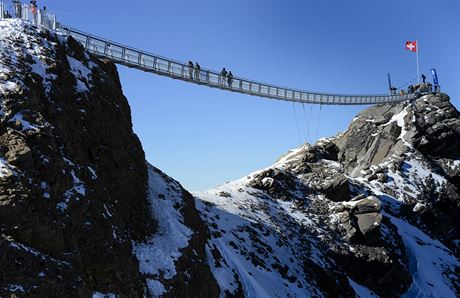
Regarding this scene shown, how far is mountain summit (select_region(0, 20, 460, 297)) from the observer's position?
13.5 metres

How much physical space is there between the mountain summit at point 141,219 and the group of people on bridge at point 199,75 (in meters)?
8.63

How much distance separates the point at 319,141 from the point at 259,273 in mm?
34625

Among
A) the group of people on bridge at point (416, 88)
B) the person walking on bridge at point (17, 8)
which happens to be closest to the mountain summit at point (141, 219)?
the person walking on bridge at point (17, 8)

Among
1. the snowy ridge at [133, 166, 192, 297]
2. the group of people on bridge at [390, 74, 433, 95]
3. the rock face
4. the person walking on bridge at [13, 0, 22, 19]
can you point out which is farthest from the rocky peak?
the group of people on bridge at [390, 74, 433, 95]

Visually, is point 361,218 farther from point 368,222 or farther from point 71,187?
point 71,187

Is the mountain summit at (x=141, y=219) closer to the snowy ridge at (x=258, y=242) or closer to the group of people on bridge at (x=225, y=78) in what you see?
the snowy ridge at (x=258, y=242)

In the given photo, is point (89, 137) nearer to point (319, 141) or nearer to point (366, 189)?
point (366, 189)

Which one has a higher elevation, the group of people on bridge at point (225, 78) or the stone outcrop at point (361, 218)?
the group of people on bridge at point (225, 78)

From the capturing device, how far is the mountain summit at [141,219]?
13.5 metres

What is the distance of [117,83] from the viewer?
22.2m

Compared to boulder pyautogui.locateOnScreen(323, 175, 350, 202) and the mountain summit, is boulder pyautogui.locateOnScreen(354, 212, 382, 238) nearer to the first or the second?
the mountain summit

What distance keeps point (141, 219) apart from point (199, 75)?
1635 cm

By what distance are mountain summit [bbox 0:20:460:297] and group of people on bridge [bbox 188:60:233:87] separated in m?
8.63

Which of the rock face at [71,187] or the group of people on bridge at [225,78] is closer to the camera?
the rock face at [71,187]
